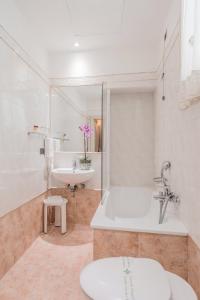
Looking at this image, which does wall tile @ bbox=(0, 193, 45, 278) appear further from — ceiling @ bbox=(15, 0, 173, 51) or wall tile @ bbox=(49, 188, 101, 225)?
ceiling @ bbox=(15, 0, 173, 51)

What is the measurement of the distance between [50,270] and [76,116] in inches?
80.4

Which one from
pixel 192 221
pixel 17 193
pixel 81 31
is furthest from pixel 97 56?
pixel 192 221

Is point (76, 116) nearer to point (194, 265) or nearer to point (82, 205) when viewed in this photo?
point (82, 205)

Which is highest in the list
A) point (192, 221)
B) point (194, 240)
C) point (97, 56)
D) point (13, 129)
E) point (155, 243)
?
point (97, 56)

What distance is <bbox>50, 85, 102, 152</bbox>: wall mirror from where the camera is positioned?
9.89 ft

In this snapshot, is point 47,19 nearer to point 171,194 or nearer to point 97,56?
point 97,56

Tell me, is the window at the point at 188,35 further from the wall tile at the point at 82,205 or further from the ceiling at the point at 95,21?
the wall tile at the point at 82,205

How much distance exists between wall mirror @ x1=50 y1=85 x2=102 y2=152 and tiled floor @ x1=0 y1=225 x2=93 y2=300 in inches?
51.2

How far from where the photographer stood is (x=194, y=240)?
136 centimetres

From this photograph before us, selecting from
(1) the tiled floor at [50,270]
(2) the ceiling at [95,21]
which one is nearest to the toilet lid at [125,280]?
(1) the tiled floor at [50,270]

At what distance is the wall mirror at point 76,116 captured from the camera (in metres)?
3.02

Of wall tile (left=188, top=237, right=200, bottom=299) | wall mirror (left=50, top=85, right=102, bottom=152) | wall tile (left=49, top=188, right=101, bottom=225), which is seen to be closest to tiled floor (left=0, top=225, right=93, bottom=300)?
wall tile (left=49, top=188, right=101, bottom=225)

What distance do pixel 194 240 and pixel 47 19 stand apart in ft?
8.64

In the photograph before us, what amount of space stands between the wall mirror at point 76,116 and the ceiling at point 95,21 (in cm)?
63
